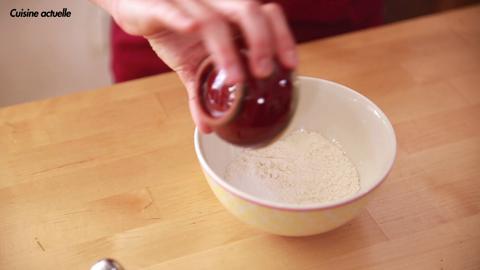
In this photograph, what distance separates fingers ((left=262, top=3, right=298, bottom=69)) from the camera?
22.8 inches

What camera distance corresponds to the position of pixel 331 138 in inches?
33.7

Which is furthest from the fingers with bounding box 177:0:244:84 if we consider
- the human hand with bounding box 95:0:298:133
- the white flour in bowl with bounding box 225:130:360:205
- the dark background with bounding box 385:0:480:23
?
the dark background with bounding box 385:0:480:23

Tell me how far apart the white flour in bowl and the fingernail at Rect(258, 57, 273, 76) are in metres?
0.23

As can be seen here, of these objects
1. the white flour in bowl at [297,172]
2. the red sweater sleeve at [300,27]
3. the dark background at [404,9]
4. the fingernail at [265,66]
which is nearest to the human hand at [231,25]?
the fingernail at [265,66]

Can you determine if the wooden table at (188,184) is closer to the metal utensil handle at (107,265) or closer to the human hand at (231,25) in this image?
the metal utensil handle at (107,265)

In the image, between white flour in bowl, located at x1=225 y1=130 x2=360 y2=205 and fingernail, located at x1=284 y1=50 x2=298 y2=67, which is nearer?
fingernail, located at x1=284 y1=50 x2=298 y2=67

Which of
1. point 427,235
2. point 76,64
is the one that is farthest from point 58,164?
point 76,64

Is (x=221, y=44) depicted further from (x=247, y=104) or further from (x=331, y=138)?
(x=331, y=138)

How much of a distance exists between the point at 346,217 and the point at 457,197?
8.5 inches

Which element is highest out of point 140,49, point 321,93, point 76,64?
point 321,93

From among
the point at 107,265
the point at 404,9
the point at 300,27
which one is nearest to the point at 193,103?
the point at 107,265

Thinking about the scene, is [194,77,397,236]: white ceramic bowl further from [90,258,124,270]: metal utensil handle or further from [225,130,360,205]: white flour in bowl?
[90,258,124,270]: metal utensil handle

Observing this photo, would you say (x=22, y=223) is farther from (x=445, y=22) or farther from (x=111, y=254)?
(x=445, y=22)

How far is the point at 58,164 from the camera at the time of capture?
83 centimetres
